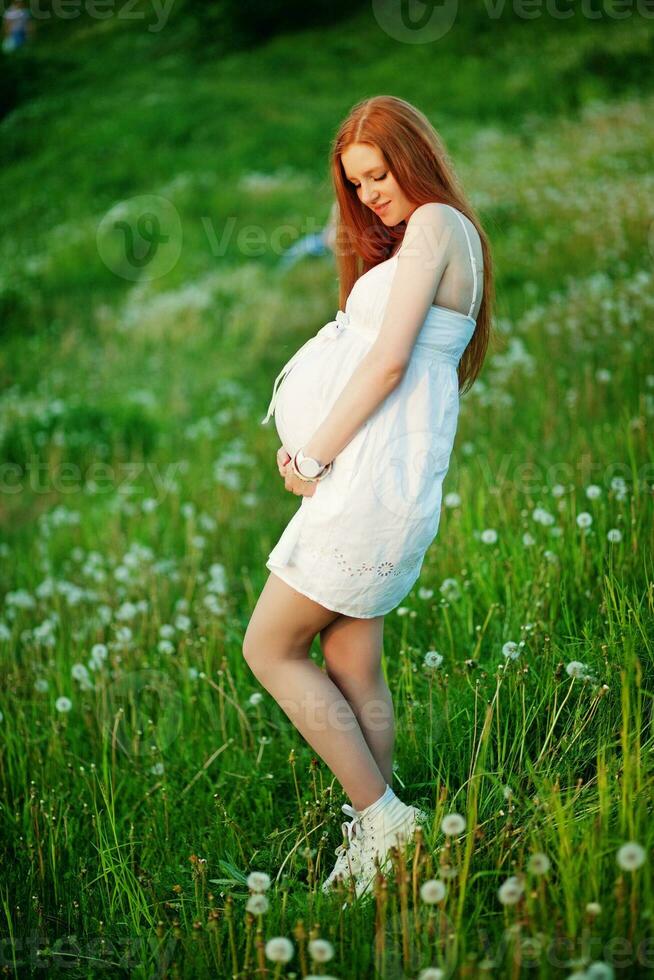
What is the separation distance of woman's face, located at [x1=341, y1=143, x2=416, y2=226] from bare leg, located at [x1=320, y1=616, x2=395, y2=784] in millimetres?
1202

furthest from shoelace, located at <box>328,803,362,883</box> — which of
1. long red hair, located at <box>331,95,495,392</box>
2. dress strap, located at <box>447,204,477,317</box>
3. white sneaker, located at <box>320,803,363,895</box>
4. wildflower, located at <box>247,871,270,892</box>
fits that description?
dress strap, located at <box>447,204,477,317</box>

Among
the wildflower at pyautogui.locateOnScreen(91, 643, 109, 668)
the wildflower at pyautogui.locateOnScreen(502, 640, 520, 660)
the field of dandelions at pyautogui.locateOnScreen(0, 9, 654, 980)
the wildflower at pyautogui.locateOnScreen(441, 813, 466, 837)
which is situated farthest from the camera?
the wildflower at pyautogui.locateOnScreen(91, 643, 109, 668)

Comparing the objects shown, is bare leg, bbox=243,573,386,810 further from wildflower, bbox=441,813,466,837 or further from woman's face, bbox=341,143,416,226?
woman's face, bbox=341,143,416,226

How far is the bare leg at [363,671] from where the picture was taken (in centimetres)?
276

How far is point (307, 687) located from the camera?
264cm

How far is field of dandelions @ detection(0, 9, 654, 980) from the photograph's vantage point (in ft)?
7.27

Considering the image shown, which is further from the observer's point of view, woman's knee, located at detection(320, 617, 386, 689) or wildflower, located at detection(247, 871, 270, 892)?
woman's knee, located at detection(320, 617, 386, 689)

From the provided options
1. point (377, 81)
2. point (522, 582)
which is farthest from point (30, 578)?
point (377, 81)

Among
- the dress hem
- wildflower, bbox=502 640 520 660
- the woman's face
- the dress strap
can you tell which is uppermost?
the woman's face

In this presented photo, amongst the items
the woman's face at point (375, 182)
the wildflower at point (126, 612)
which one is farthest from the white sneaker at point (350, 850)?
the wildflower at point (126, 612)

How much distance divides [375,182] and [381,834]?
6.09 ft

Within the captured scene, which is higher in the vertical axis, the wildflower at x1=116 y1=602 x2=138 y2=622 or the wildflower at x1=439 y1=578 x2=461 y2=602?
the wildflower at x1=439 y1=578 x2=461 y2=602

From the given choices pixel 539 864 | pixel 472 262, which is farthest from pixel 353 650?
pixel 472 262

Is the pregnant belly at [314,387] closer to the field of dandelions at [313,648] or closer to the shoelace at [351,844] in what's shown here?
the field of dandelions at [313,648]
